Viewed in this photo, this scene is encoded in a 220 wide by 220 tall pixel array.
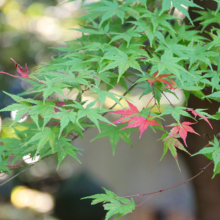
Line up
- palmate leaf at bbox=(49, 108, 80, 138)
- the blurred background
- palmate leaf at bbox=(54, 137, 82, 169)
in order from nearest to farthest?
palmate leaf at bbox=(49, 108, 80, 138) → palmate leaf at bbox=(54, 137, 82, 169) → the blurred background

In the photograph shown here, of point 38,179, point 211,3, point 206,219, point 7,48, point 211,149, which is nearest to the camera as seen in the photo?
point 211,149

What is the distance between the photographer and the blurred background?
317 centimetres

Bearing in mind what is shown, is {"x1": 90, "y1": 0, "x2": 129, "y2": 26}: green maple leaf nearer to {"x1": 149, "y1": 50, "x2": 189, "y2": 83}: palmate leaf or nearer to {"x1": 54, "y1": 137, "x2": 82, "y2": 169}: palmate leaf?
{"x1": 149, "y1": 50, "x2": 189, "y2": 83}: palmate leaf

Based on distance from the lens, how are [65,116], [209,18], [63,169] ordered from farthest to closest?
[63,169] → [209,18] → [65,116]

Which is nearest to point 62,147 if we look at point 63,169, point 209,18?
point 209,18

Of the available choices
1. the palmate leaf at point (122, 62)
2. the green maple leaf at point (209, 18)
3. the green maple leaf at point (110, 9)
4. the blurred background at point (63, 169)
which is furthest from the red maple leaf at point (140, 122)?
the blurred background at point (63, 169)

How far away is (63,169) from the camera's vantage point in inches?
150

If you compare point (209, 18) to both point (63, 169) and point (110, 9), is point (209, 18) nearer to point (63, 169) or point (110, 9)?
point (110, 9)

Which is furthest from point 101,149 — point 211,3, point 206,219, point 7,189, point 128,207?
point 128,207

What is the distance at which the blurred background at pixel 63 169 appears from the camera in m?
3.17

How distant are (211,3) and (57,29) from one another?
7.83 ft

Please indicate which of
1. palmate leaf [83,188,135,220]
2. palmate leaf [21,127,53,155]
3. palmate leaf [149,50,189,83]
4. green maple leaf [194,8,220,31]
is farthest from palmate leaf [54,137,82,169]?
green maple leaf [194,8,220,31]

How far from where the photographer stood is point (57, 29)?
358 cm

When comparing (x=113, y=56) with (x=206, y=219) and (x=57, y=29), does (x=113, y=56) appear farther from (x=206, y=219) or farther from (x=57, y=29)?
(x=57, y=29)
